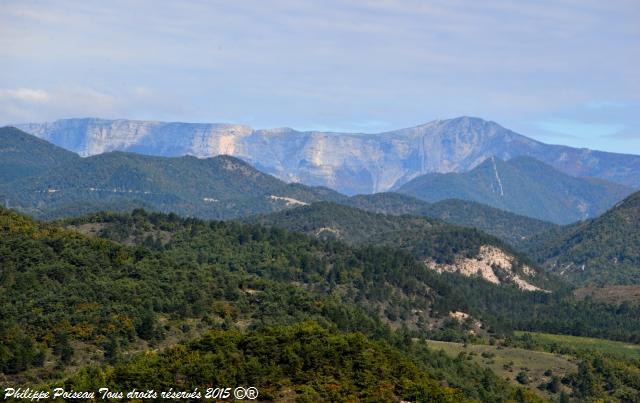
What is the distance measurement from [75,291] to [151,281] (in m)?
16.8

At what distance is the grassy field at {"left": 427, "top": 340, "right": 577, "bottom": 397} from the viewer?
6791 inches

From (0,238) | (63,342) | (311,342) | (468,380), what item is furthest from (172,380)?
(0,238)

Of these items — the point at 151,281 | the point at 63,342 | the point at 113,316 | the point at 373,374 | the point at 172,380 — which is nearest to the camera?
the point at 172,380

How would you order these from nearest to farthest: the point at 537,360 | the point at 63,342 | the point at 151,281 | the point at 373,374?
the point at 373,374 < the point at 63,342 < the point at 151,281 < the point at 537,360

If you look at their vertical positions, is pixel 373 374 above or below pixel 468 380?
above

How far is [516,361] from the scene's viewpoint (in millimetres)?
180500

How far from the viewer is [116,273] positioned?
15838cm

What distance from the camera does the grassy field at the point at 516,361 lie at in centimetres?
17250

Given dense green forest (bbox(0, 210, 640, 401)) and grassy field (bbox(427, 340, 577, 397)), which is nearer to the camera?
dense green forest (bbox(0, 210, 640, 401))

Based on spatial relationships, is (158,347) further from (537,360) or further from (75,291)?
(537,360)

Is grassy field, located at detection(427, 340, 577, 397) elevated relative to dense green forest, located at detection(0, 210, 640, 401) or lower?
lower

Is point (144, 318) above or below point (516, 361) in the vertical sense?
above

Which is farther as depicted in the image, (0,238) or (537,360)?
(537,360)

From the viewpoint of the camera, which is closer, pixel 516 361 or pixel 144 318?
pixel 144 318
